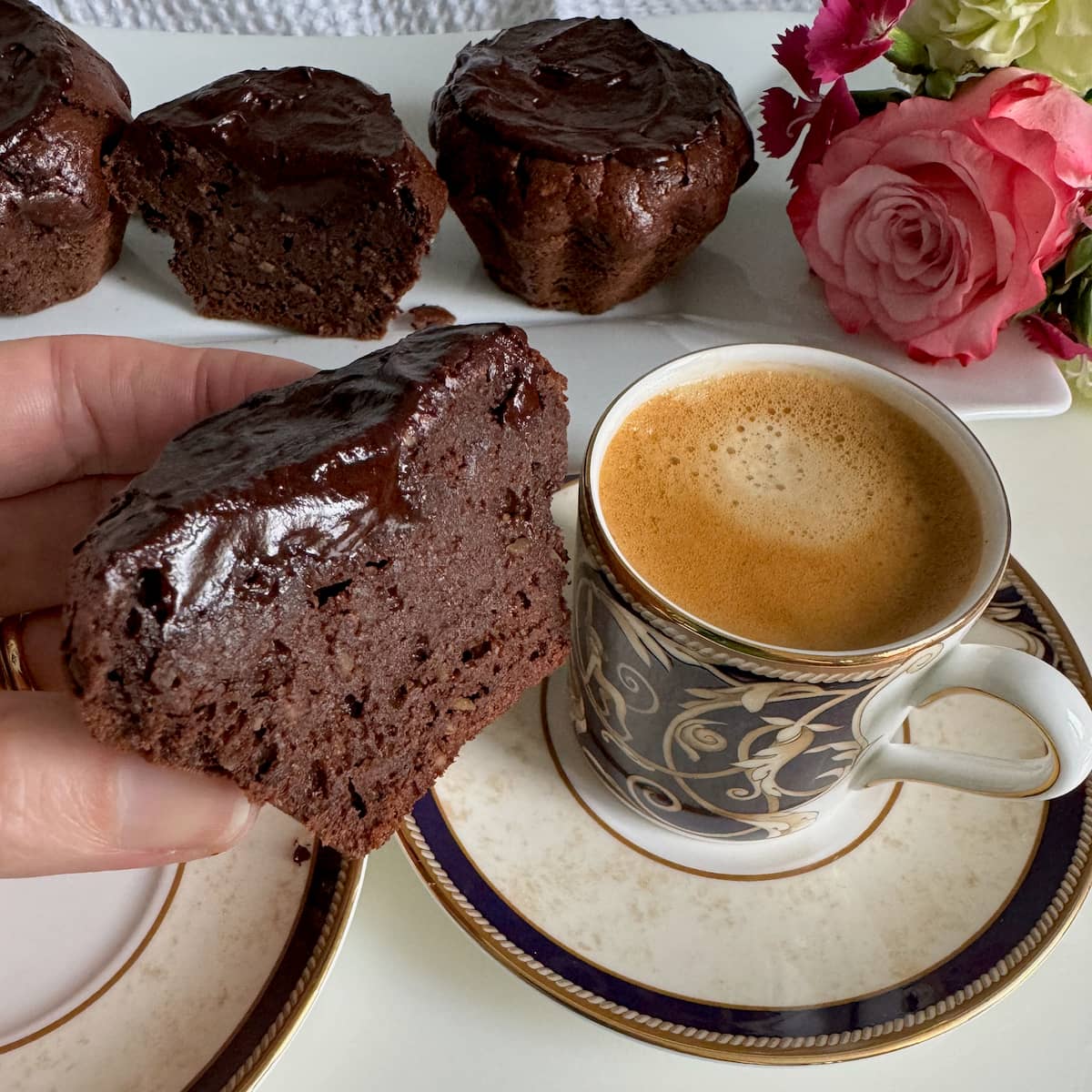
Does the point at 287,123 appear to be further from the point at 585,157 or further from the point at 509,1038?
the point at 509,1038

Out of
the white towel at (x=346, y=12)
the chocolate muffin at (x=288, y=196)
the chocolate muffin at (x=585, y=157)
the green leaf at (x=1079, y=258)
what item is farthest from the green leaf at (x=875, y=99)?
the chocolate muffin at (x=288, y=196)

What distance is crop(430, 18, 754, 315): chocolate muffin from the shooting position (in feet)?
5.64

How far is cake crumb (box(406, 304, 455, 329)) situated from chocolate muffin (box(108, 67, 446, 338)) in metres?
0.04

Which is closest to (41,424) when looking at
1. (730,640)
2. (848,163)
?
(730,640)

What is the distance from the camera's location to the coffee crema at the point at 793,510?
97 cm

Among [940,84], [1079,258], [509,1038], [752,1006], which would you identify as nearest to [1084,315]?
[1079,258]

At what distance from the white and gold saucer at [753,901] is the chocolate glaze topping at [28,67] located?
124cm

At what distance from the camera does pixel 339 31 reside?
7.50 feet

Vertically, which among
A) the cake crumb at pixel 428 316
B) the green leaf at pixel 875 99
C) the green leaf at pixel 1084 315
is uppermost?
the green leaf at pixel 875 99

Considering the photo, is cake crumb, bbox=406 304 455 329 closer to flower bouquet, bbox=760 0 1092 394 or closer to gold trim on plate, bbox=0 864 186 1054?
flower bouquet, bbox=760 0 1092 394

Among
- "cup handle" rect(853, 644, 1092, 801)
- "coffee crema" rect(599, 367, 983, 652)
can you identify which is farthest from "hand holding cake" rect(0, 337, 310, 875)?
"cup handle" rect(853, 644, 1092, 801)

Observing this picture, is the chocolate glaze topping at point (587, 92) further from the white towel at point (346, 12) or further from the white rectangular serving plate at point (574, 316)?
the white towel at point (346, 12)

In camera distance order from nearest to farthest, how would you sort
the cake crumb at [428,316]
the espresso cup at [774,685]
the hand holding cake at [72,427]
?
1. the espresso cup at [774,685]
2. the hand holding cake at [72,427]
3. the cake crumb at [428,316]

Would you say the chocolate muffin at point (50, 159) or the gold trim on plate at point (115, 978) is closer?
the gold trim on plate at point (115, 978)
